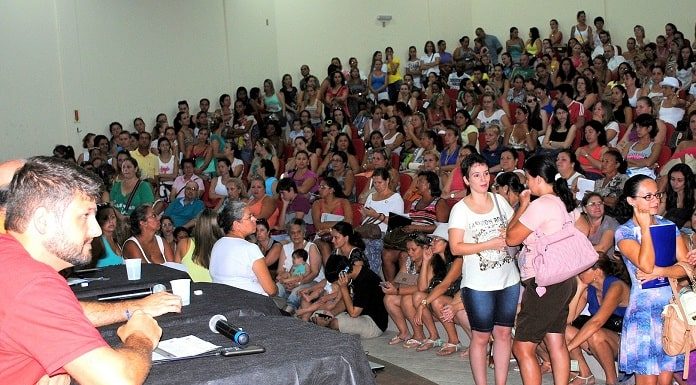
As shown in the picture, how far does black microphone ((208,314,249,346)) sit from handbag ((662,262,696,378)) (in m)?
2.06

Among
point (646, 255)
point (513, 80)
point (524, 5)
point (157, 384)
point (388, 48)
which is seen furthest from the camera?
point (524, 5)

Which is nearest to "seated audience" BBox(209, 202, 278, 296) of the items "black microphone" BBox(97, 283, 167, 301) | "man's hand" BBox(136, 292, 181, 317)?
"black microphone" BBox(97, 283, 167, 301)

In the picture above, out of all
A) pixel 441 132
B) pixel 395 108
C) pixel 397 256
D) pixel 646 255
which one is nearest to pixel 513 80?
pixel 395 108

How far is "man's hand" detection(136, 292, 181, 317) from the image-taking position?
2.74m

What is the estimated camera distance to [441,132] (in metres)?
9.90

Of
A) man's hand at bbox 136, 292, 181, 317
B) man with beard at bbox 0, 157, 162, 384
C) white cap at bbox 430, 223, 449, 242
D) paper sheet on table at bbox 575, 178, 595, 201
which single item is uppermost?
man with beard at bbox 0, 157, 162, 384

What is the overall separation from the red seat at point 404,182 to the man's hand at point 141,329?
644 cm

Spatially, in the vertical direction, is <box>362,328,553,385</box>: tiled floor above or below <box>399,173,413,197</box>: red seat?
below

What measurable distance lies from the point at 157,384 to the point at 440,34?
14234 mm

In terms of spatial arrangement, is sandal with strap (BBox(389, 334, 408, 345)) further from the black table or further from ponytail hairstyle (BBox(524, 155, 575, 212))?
the black table

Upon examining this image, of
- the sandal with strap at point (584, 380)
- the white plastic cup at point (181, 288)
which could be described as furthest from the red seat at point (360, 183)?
the white plastic cup at point (181, 288)

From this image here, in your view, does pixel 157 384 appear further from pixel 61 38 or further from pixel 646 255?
pixel 61 38

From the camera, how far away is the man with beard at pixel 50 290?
168cm

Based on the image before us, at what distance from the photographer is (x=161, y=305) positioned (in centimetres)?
275
